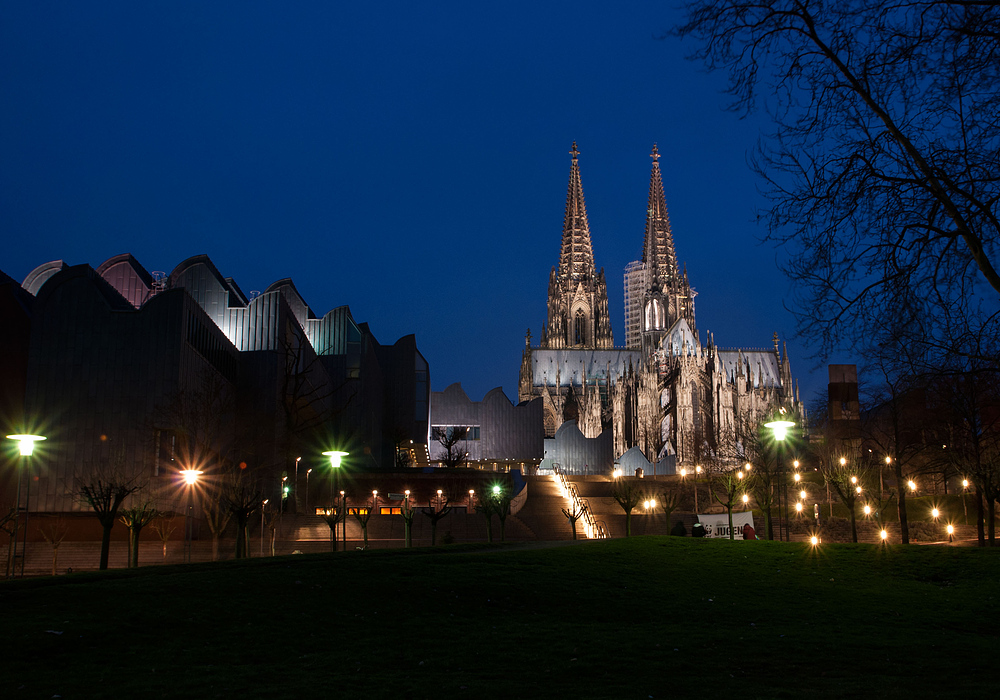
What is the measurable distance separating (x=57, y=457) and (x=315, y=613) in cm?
3164

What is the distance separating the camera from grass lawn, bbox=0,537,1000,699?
383 inches

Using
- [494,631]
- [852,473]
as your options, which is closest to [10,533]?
[494,631]

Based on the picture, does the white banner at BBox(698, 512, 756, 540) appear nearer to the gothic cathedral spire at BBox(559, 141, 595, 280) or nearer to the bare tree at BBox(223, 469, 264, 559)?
the bare tree at BBox(223, 469, 264, 559)

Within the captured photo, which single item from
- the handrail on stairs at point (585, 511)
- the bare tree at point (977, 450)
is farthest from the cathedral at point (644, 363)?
the bare tree at point (977, 450)

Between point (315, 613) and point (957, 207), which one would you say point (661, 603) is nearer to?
point (315, 613)

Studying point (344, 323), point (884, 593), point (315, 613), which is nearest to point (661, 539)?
point (884, 593)

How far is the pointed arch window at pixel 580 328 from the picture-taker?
483 feet

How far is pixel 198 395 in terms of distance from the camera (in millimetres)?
40938

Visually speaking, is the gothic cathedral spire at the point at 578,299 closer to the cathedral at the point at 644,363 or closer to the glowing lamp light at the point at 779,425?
the cathedral at the point at 644,363

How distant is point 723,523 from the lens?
38.5 m

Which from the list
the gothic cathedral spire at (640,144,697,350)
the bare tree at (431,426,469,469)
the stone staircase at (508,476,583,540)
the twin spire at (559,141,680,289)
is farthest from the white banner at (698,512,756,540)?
the twin spire at (559,141,680,289)

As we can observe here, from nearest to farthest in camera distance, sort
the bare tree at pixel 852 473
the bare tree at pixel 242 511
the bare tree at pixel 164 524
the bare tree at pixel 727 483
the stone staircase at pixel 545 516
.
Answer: the bare tree at pixel 242 511, the bare tree at pixel 852 473, the bare tree at pixel 727 483, the bare tree at pixel 164 524, the stone staircase at pixel 545 516

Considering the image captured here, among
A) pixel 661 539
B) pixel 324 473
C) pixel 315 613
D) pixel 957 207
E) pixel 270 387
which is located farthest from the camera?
pixel 324 473

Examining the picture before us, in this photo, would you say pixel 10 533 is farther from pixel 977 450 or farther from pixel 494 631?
pixel 977 450
